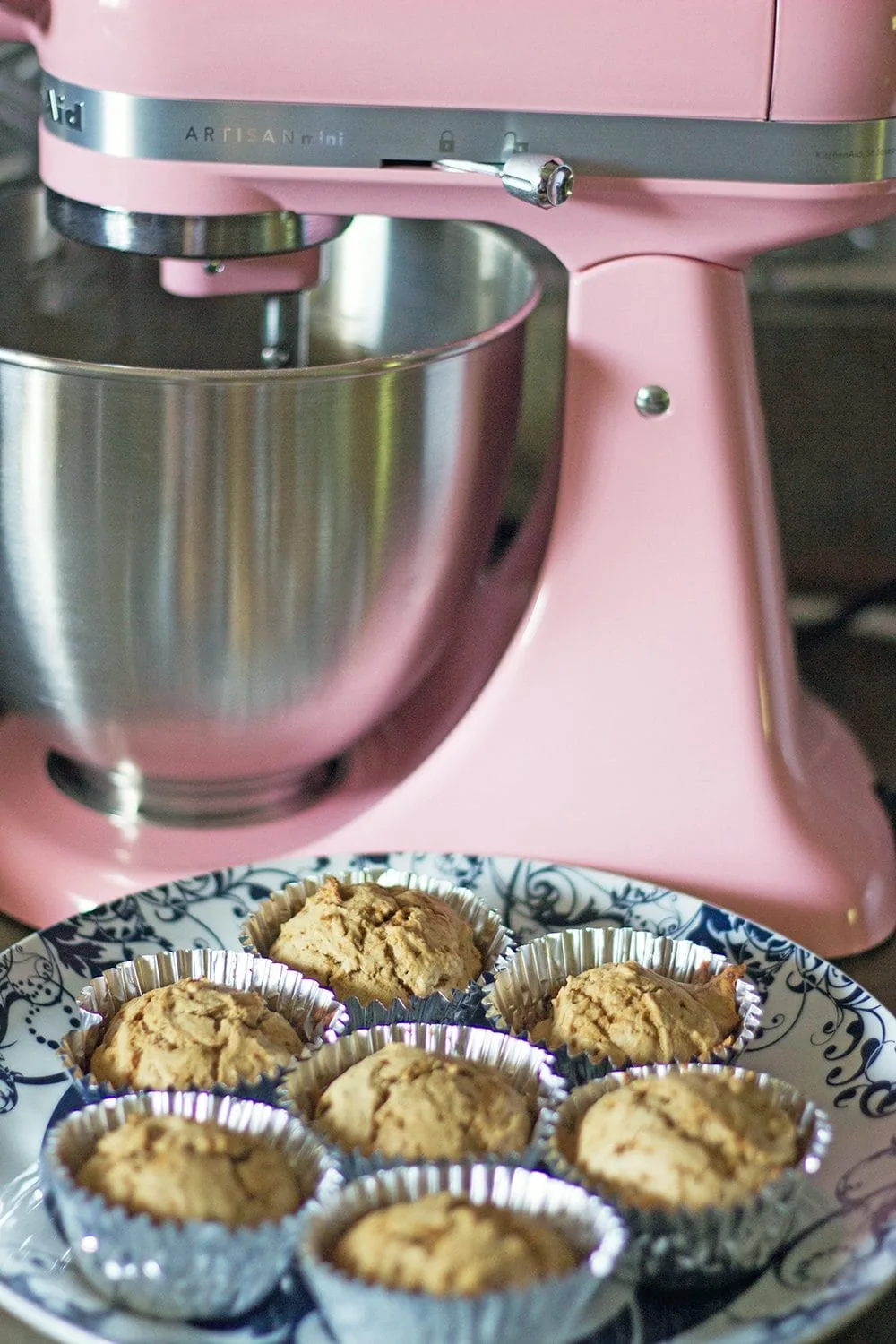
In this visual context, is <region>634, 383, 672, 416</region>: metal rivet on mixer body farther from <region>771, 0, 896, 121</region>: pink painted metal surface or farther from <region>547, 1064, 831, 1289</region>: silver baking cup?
<region>547, 1064, 831, 1289</region>: silver baking cup

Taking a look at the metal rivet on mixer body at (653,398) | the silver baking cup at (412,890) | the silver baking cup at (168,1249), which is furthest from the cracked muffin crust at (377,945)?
the metal rivet on mixer body at (653,398)

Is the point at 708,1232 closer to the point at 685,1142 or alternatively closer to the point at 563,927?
the point at 685,1142

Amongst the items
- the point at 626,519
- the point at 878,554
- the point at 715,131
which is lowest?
the point at 878,554

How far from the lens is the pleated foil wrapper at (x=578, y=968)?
67 cm

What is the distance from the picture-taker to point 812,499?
120cm

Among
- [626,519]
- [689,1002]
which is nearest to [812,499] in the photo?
[626,519]

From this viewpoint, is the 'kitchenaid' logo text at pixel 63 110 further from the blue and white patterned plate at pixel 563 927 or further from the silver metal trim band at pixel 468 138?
the blue and white patterned plate at pixel 563 927

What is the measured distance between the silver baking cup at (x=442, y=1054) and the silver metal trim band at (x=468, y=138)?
0.34 metres

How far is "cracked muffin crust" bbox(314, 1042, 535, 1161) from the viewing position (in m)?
0.58

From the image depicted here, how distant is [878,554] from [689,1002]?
59cm

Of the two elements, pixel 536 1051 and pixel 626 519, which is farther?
pixel 626 519

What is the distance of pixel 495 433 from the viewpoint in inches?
29.5

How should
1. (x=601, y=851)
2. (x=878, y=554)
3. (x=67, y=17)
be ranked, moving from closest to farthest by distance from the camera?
(x=67, y=17)
(x=601, y=851)
(x=878, y=554)

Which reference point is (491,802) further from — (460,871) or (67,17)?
(67,17)
